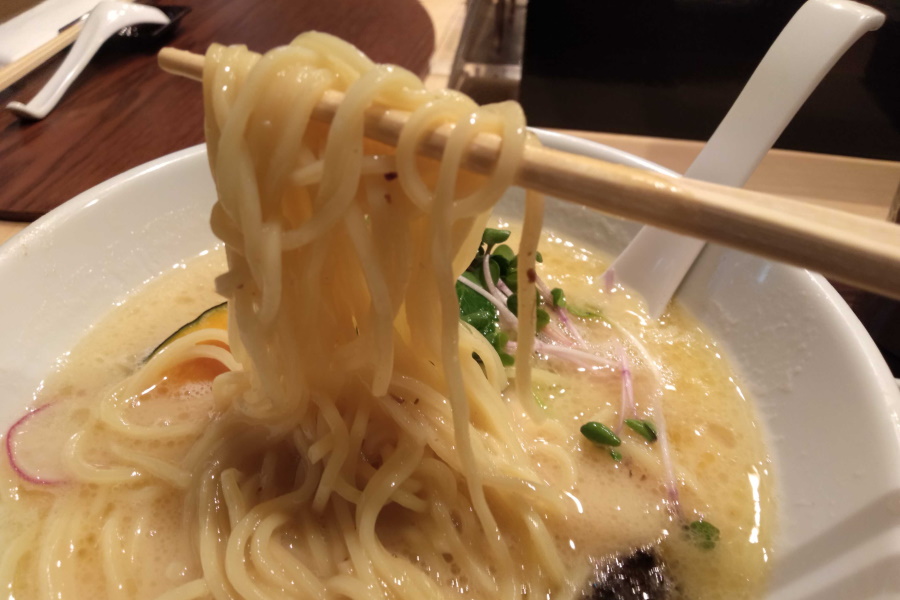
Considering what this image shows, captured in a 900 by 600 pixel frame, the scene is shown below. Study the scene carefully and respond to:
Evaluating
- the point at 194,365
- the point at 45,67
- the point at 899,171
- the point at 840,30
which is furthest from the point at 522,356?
the point at 45,67

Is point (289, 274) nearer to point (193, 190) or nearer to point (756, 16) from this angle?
point (193, 190)

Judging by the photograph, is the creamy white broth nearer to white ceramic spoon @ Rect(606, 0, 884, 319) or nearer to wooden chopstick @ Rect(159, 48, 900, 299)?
white ceramic spoon @ Rect(606, 0, 884, 319)

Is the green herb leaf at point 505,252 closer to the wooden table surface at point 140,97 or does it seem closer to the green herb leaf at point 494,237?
the green herb leaf at point 494,237

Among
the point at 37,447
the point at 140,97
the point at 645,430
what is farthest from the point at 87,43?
the point at 645,430

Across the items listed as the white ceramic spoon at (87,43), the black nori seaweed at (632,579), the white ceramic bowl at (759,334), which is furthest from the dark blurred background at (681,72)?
the black nori seaweed at (632,579)

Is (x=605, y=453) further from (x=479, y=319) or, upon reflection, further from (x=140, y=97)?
(x=140, y=97)

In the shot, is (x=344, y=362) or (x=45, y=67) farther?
(x=45, y=67)
